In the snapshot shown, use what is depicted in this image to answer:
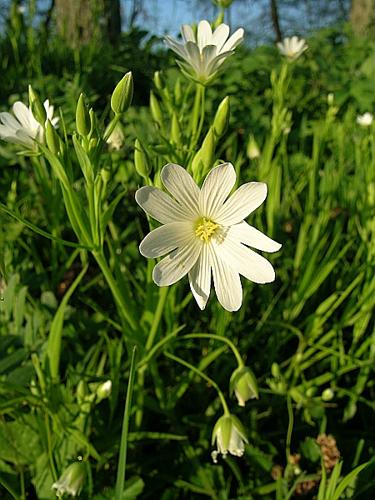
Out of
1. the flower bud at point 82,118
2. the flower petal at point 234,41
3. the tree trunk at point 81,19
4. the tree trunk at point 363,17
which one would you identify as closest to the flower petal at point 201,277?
the flower bud at point 82,118

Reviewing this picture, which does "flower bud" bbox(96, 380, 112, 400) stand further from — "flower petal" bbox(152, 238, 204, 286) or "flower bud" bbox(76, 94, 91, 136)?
"flower bud" bbox(76, 94, 91, 136)

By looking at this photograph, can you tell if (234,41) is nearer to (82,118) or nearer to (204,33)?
(204,33)

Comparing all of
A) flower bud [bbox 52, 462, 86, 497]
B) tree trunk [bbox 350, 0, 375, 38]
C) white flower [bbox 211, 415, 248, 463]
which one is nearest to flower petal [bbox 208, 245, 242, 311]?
white flower [bbox 211, 415, 248, 463]

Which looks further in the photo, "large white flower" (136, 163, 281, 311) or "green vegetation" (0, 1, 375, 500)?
"green vegetation" (0, 1, 375, 500)

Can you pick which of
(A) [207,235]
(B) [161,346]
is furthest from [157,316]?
(A) [207,235]

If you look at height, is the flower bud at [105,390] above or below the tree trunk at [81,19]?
below

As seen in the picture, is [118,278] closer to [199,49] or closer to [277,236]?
[199,49]

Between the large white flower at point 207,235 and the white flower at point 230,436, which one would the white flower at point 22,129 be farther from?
the white flower at point 230,436
